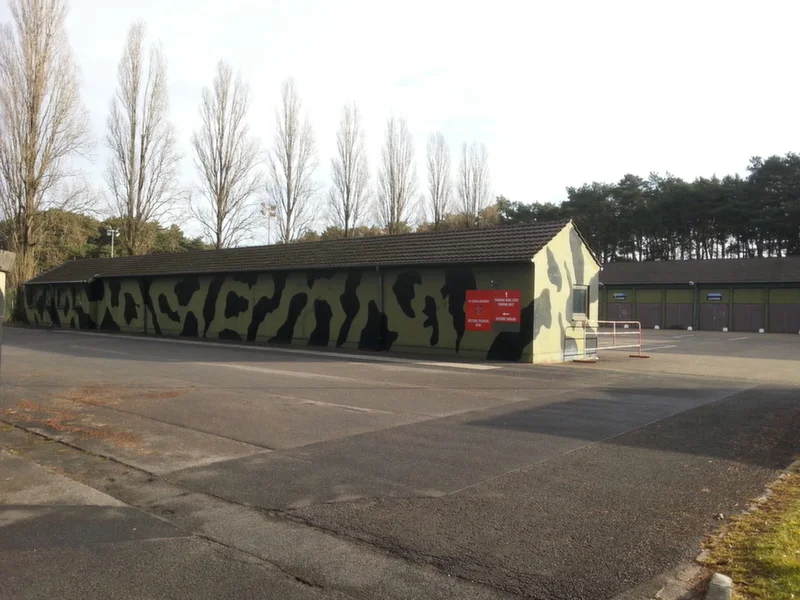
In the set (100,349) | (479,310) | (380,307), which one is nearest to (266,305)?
(380,307)

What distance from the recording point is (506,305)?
1942 centimetres

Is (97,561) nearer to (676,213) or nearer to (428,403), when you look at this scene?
(428,403)

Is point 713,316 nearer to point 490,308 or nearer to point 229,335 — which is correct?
point 490,308

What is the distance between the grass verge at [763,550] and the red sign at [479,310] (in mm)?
13976

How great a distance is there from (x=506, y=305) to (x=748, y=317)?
110ft

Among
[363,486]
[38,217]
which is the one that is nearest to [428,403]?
[363,486]

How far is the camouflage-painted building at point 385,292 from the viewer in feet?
64.1

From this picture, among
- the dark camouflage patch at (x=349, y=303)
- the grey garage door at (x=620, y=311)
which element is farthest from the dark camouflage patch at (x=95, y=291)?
the grey garage door at (x=620, y=311)

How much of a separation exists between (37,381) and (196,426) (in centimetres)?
673

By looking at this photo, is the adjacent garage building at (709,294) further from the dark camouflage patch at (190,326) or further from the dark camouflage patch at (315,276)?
the dark camouflage patch at (190,326)

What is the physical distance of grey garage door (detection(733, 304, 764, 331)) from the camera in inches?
1763

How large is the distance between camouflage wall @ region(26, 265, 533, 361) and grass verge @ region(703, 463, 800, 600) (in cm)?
1353

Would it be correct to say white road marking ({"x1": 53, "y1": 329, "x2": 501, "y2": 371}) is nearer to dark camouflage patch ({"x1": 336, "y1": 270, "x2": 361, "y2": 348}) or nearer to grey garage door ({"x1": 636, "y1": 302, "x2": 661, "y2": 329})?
dark camouflage patch ({"x1": 336, "y1": 270, "x2": 361, "y2": 348})

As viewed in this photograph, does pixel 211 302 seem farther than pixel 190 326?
No
